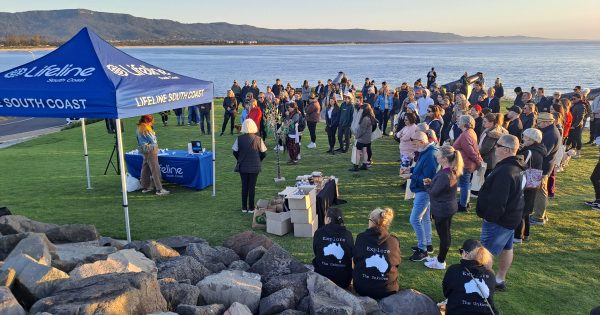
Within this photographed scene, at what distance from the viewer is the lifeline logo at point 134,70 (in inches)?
283

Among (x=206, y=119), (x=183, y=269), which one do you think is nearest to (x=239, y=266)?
(x=183, y=269)

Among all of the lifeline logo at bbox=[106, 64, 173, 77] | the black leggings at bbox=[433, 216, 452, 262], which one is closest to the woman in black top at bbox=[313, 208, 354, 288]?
Result: the black leggings at bbox=[433, 216, 452, 262]

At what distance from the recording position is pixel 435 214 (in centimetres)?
608

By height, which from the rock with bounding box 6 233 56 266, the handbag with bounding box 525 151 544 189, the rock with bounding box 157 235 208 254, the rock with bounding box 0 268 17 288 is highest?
the handbag with bounding box 525 151 544 189

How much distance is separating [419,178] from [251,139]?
10.9 feet

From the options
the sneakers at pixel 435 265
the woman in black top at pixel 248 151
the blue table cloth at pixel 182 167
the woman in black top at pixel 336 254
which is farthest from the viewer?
the blue table cloth at pixel 182 167

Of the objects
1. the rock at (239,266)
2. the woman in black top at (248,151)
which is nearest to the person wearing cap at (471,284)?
the rock at (239,266)

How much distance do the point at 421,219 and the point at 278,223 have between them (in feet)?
8.04

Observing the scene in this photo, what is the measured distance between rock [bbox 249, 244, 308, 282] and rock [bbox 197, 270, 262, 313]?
0.45 meters

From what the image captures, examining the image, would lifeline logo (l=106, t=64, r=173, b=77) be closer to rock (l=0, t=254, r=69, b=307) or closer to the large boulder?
the large boulder

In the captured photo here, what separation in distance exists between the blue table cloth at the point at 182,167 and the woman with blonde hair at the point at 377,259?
19.5ft

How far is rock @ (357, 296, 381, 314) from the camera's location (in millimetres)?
4969

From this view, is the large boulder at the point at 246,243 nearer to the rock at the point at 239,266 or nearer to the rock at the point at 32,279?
the rock at the point at 239,266

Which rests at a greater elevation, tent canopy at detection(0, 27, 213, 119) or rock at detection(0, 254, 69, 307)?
tent canopy at detection(0, 27, 213, 119)
